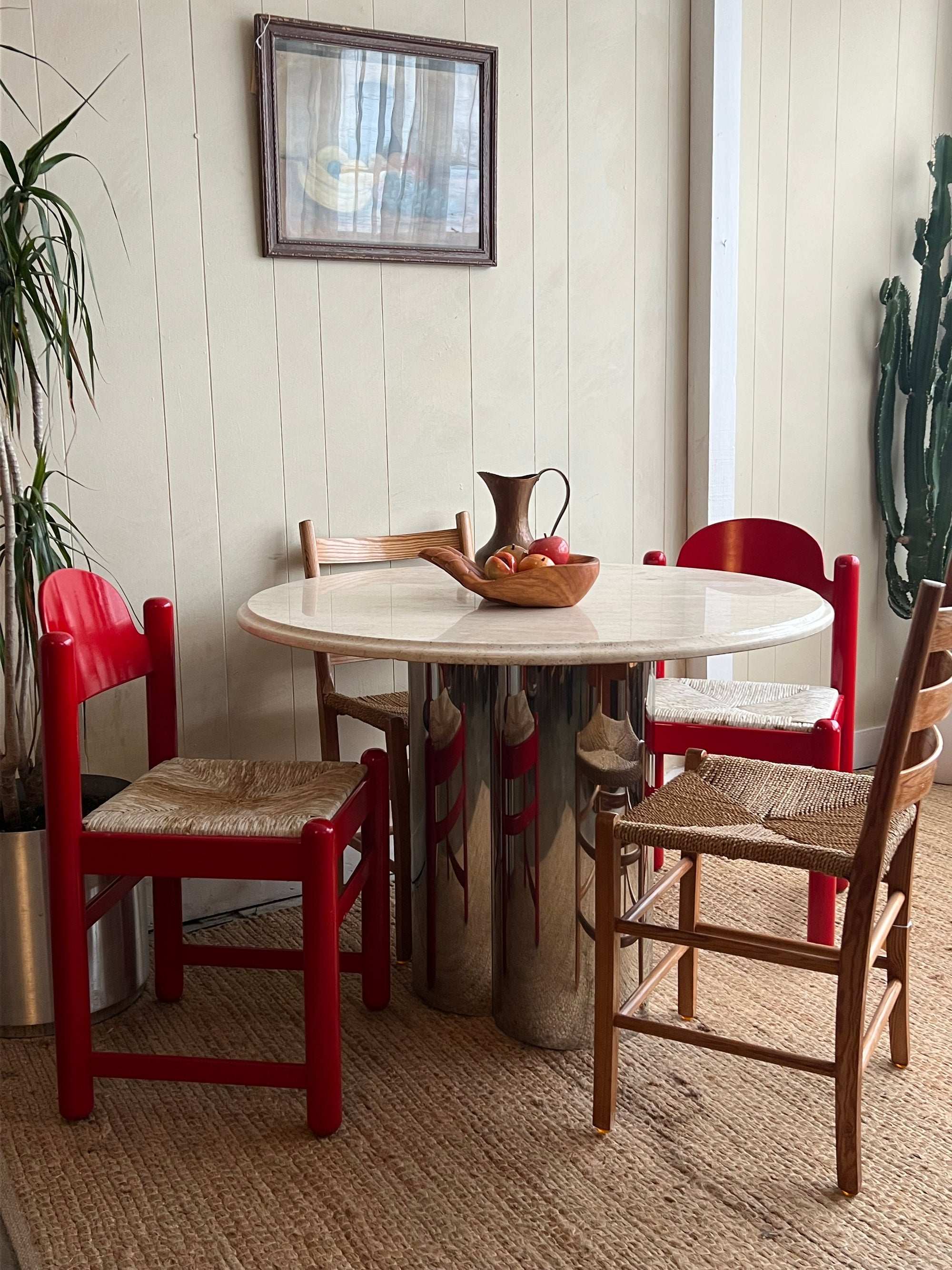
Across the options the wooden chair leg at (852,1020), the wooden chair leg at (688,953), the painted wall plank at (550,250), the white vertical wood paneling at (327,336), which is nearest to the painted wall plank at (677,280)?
the white vertical wood paneling at (327,336)

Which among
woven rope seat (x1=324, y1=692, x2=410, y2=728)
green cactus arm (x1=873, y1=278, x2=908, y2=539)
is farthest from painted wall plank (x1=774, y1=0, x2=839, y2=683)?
woven rope seat (x1=324, y1=692, x2=410, y2=728)

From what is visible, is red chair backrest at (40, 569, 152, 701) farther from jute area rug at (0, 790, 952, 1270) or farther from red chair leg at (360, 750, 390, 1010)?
jute area rug at (0, 790, 952, 1270)

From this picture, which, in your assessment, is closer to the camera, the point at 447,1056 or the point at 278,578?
the point at 447,1056

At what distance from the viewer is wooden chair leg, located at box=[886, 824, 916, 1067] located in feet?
6.40

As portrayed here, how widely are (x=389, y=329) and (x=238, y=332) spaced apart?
15.1 inches

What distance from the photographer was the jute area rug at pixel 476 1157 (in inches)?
64.6

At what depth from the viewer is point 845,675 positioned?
2.78 m

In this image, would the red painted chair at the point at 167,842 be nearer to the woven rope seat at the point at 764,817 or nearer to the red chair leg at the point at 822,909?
the woven rope seat at the point at 764,817

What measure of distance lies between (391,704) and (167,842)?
0.86 meters

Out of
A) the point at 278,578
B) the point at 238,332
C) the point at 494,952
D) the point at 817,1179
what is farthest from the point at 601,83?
the point at 817,1179

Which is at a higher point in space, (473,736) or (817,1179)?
(473,736)

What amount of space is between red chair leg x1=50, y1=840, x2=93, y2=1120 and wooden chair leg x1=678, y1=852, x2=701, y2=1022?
1032 mm

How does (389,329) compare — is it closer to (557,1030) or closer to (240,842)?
(240,842)

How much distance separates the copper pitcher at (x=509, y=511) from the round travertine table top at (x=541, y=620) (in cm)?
12
